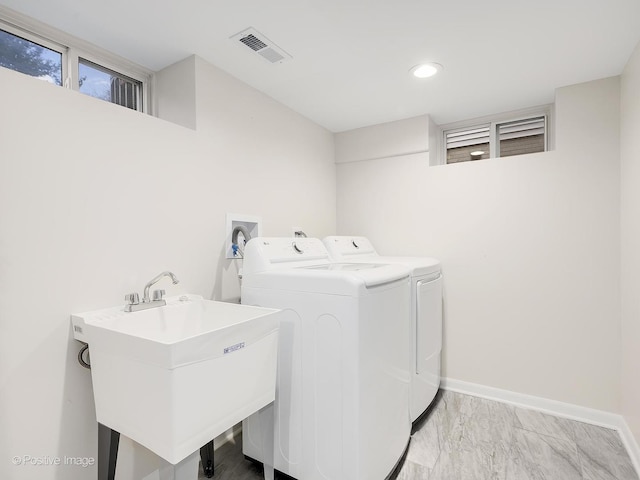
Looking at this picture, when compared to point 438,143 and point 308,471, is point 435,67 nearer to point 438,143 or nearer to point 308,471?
point 438,143

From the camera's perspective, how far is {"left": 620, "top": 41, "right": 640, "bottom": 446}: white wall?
5.70 ft

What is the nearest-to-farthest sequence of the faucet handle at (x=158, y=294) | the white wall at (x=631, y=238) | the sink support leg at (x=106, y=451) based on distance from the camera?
1. the sink support leg at (x=106, y=451)
2. the faucet handle at (x=158, y=294)
3. the white wall at (x=631, y=238)

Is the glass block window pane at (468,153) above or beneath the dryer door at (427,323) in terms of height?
above

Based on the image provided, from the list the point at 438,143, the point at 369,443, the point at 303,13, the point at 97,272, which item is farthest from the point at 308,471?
the point at 438,143

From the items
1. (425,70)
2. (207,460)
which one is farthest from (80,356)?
(425,70)

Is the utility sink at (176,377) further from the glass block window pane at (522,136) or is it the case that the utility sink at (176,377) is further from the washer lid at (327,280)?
the glass block window pane at (522,136)

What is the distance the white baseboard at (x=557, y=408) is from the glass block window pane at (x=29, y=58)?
3.23 metres

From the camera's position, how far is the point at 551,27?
1589mm

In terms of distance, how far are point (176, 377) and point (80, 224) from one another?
2.75ft

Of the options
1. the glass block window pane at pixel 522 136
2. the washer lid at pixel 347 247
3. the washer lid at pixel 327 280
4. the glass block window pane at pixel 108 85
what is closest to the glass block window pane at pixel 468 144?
the glass block window pane at pixel 522 136

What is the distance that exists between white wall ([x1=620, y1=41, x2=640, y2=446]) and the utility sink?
197cm

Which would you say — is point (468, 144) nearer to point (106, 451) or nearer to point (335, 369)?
point (335, 369)

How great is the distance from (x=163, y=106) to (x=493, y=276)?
8.39ft

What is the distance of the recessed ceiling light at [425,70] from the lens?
1939mm
